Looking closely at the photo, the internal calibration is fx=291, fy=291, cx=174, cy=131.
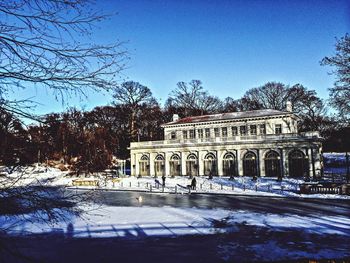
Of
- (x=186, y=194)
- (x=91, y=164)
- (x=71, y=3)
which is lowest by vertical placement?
(x=186, y=194)

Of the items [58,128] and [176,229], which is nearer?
[58,128]

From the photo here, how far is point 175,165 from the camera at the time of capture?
50719 mm

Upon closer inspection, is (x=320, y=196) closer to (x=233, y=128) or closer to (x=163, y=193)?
(x=163, y=193)

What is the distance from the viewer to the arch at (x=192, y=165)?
1930 inches

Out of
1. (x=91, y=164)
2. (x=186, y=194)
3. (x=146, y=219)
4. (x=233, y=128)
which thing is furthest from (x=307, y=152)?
(x=91, y=164)

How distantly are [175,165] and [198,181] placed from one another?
363 inches

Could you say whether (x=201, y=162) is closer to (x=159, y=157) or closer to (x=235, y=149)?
(x=235, y=149)

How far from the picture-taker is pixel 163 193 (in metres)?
34.0

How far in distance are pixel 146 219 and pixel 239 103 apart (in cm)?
6228

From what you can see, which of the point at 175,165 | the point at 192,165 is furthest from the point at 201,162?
the point at 175,165

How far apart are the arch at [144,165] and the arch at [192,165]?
8033 millimetres

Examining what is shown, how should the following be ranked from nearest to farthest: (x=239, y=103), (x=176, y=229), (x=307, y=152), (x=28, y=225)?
(x=176, y=229)
(x=28, y=225)
(x=307, y=152)
(x=239, y=103)

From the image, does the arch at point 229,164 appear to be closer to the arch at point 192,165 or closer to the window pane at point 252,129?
the arch at point 192,165

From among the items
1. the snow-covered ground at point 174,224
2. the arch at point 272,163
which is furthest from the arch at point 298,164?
the snow-covered ground at point 174,224
